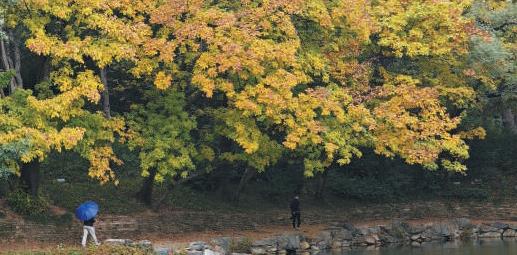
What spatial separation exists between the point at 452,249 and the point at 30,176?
48.1 feet

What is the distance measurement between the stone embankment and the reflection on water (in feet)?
3.78

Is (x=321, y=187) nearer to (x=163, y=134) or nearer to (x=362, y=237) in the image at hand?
(x=362, y=237)

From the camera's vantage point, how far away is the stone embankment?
84.6ft

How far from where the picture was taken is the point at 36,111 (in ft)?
71.3

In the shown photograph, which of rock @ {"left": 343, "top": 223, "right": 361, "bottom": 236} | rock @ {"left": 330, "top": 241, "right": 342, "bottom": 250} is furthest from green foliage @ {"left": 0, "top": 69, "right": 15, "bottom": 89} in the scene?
rock @ {"left": 343, "top": 223, "right": 361, "bottom": 236}

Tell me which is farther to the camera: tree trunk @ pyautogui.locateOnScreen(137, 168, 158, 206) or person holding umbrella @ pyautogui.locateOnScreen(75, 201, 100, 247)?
tree trunk @ pyautogui.locateOnScreen(137, 168, 158, 206)

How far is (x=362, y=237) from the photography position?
29.4 meters

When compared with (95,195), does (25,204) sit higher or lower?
lower

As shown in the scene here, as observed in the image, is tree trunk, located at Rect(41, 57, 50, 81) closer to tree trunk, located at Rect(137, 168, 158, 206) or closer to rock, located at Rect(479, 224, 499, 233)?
tree trunk, located at Rect(137, 168, 158, 206)

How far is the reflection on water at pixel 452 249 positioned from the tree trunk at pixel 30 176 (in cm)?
1050

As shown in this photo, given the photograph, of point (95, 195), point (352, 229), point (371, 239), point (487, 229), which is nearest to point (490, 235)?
point (487, 229)

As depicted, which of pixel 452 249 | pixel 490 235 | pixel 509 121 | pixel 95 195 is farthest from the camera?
pixel 509 121

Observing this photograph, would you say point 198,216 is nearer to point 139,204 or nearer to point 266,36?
point 139,204

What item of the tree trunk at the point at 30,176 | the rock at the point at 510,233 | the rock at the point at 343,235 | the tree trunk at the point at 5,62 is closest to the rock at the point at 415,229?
the rock at the point at 343,235
